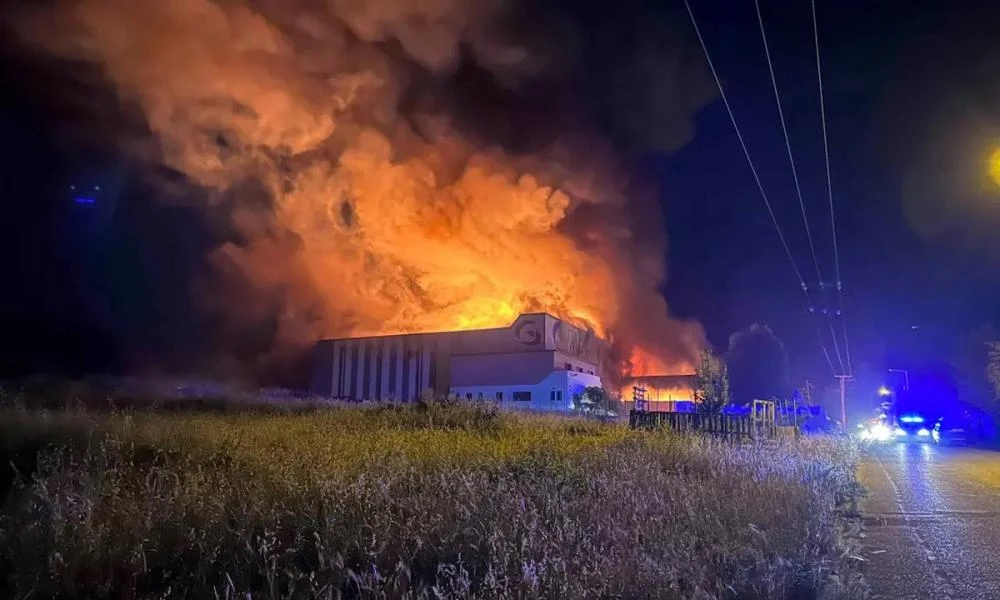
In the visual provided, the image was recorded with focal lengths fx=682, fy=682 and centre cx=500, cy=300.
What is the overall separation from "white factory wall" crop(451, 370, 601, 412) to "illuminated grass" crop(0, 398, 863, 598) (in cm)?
4362

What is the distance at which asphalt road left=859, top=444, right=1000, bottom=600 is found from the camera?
225 inches

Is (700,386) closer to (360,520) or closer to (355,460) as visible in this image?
(355,460)

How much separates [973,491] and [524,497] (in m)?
9.63

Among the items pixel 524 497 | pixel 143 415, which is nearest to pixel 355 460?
pixel 524 497

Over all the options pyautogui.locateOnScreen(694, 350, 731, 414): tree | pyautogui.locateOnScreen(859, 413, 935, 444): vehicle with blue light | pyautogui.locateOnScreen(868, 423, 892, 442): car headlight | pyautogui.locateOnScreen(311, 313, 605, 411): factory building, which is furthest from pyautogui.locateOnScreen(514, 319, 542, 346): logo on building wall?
pyautogui.locateOnScreen(868, 423, 892, 442): car headlight

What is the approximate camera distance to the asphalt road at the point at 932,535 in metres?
5.72

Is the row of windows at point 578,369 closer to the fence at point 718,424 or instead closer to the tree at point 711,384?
the tree at point 711,384

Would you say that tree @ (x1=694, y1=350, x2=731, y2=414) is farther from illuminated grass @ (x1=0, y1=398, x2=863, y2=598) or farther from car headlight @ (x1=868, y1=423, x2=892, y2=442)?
illuminated grass @ (x1=0, y1=398, x2=863, y2=598)

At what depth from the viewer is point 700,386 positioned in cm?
3309

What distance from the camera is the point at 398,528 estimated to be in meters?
5.58

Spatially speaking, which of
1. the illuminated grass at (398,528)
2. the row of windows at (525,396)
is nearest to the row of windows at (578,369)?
the row of windows at (525,396)

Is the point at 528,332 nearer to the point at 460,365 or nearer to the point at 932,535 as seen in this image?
the point at 460,365

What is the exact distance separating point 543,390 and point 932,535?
4638 centimetres

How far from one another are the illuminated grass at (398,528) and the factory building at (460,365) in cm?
4441
